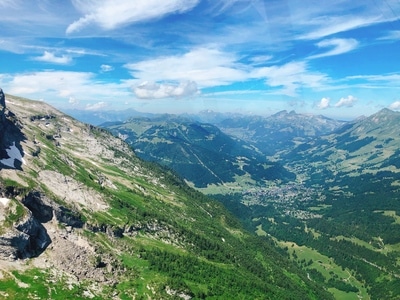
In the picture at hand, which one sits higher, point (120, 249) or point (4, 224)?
point (4, 224)

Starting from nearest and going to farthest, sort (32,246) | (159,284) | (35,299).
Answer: (35,299)
(32,246)
(159,284)

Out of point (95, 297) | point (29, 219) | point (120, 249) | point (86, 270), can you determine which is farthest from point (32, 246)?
point (120, 249)

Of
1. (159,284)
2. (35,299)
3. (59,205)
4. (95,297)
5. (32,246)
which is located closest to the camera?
(35,299)

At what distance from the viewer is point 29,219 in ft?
510

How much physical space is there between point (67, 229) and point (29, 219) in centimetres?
2698

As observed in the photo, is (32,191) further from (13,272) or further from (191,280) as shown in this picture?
(191,280)

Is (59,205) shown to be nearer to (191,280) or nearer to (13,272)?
(13,272)

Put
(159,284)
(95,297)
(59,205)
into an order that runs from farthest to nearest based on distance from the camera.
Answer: (59,205) < (159,284) < (95,297)

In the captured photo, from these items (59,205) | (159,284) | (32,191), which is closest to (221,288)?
(159,284)

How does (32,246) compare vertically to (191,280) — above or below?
above

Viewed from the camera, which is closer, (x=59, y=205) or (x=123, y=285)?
(x=123, y=285)

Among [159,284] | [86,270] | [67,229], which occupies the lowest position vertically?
[159,284]

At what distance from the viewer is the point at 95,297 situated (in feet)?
474

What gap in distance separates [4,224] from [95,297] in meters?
45.0
